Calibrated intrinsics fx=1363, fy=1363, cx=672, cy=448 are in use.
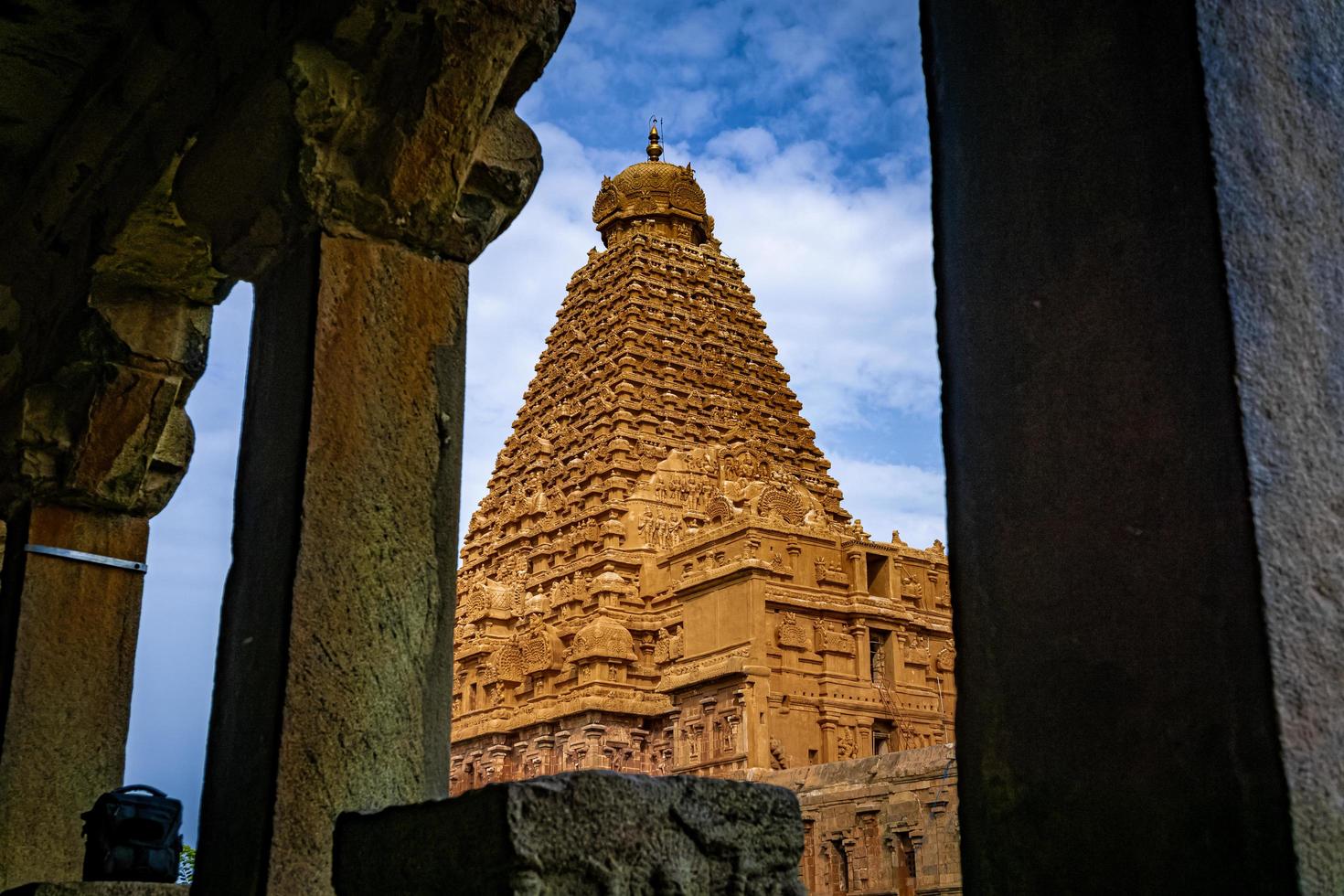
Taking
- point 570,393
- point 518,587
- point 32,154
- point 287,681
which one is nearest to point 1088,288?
point 287,681

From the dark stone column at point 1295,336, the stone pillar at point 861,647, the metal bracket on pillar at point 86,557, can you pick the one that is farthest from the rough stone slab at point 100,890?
the stone pillar at point 861,647

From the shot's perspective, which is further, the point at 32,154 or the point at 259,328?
the point at 32,154

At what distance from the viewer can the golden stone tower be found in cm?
A: 2244

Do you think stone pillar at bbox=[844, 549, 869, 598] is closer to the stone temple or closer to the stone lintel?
the stone temple

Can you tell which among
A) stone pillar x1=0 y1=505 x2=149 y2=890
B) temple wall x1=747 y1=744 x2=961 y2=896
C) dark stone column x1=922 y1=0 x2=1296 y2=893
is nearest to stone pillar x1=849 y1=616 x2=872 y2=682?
temple wall x1=747 y1=744 x2=961 y2=896

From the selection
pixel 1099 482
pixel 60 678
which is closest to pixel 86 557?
pixel 60 678

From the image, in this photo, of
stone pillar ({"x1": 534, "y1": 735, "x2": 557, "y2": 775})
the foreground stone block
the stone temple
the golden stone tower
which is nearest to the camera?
the foreground stone block

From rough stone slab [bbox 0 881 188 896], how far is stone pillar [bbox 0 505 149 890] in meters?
1.45

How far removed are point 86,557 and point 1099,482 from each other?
495 cm

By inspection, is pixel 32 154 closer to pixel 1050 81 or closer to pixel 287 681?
pixel 287 681

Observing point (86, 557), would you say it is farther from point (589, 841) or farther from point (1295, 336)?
point (1295, 336)

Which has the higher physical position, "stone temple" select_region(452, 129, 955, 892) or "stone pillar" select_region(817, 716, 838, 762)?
"stone temple" select_region(452, 129, 955, 892)

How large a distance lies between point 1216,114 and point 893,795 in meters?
13.8

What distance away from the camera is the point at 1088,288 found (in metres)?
1.54
